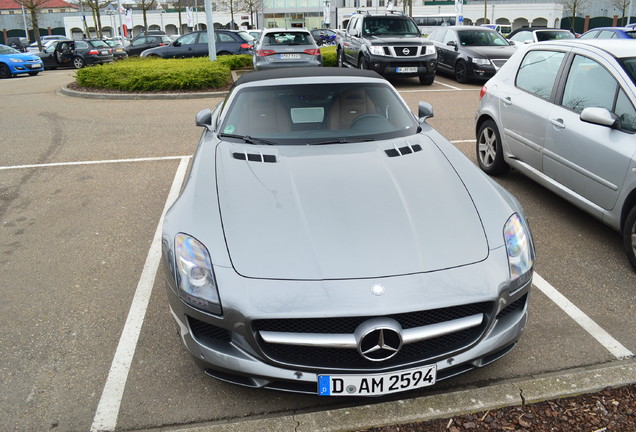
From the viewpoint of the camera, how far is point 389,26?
15.5 metres

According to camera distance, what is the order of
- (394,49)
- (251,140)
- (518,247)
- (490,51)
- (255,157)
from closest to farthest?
(518,247)
(255,157)
(251,140)
(394,49)
(490,51)

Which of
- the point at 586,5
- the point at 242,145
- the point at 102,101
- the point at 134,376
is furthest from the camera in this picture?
the point at 586,5

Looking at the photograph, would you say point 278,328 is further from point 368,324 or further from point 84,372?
point 84,372

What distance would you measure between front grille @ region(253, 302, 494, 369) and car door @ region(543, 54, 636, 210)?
2.36m

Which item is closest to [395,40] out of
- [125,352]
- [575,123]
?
[575,123]

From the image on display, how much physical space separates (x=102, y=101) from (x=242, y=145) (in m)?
10.6

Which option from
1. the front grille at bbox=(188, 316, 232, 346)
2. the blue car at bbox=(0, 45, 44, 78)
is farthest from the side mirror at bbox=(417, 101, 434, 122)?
the blue car at bbox=(0, 45, 44, 78)

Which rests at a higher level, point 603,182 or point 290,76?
point 290,76

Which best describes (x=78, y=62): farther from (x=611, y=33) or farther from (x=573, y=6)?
(x=573, y=6)

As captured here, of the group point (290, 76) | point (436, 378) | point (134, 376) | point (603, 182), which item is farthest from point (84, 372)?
point (603, 182)

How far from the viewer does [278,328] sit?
2.54 meters

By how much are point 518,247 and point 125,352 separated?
232 centimetres

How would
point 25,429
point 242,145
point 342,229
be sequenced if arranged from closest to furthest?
point 25,429, point 342,229, point 242,145

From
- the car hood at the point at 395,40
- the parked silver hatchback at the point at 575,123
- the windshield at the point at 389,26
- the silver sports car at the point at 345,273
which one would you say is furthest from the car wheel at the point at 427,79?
the silver sports car at the point at 345,273
